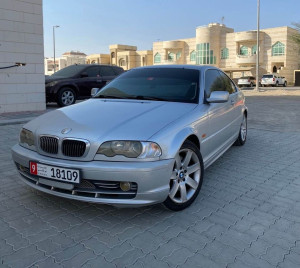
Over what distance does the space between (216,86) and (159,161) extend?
2.23 meters

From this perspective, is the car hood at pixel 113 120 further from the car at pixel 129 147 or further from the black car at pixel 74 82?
the black car at pixel 74 82

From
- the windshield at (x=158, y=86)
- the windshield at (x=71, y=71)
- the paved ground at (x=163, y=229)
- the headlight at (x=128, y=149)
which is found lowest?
the paved ground at (x=163, y=229)

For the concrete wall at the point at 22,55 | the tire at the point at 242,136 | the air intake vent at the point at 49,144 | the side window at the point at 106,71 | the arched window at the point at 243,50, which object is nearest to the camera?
the air intake vent at the point at 49,144

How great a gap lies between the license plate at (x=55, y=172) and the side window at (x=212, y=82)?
2052mm

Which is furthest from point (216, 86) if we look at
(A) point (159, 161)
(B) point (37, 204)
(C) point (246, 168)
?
(B) point (37, 204)

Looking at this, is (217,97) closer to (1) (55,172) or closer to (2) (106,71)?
(1) (55,172)

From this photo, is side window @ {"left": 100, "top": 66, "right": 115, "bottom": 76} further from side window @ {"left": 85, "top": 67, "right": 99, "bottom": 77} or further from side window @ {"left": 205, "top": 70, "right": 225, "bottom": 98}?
side window @ {"left": 205, "top": 70, "right": 225, "bottom": 98}

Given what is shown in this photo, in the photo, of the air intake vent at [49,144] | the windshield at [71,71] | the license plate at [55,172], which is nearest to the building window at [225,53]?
the windshield at [71,71]

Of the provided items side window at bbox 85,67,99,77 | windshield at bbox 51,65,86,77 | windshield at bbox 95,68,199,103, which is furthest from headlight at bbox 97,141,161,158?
side window at bbox 85,67,99,77

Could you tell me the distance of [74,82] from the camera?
11.6 metres

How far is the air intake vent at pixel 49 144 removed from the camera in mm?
3061

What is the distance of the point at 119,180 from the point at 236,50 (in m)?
63.4

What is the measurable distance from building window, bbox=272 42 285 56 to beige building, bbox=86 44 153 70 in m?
27.8

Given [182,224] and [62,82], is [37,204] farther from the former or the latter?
[62,82]
